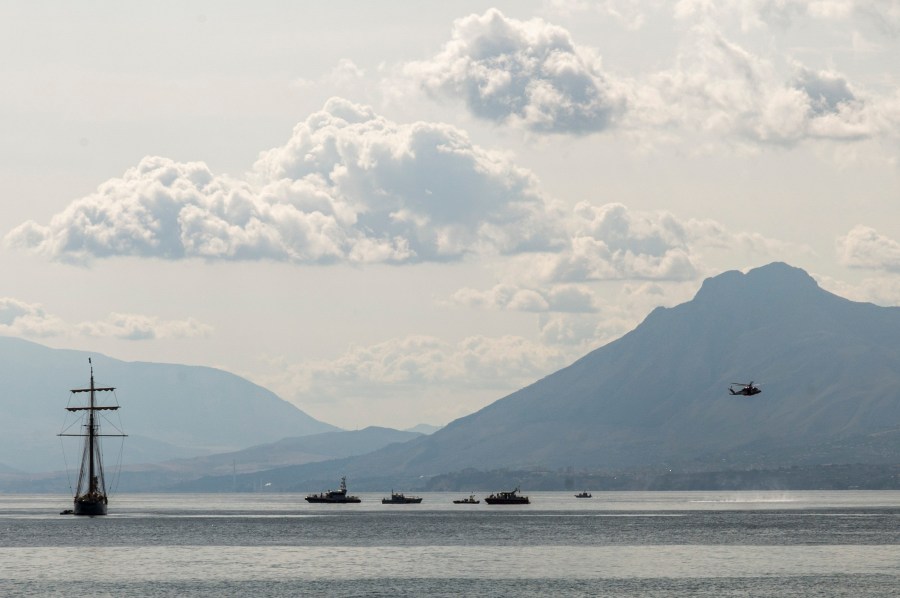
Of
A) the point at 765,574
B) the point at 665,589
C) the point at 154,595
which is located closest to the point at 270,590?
the point at 154,595

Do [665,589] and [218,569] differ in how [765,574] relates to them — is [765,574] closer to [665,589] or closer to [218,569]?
[665,589]

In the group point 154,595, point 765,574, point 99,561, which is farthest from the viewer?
point 99,561

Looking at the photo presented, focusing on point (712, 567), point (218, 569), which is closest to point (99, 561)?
point (218, 569)

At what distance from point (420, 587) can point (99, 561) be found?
195 feet

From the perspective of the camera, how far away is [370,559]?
7766 inches

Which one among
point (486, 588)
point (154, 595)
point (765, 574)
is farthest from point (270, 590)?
point (765, 574)

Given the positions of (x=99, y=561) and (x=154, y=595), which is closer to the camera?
(x=154, y=595)

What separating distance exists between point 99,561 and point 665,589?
81849 millimetres

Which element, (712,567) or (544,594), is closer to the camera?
(544,594)

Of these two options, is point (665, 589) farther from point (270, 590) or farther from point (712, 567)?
point (270, 590)

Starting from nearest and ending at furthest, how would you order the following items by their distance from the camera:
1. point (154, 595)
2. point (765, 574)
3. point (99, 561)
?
point (154, 595) < point (765, 574) < point (99, 561)

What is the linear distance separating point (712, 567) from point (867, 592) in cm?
3286

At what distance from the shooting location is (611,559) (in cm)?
19588

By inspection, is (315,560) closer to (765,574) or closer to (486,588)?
(486,588)
